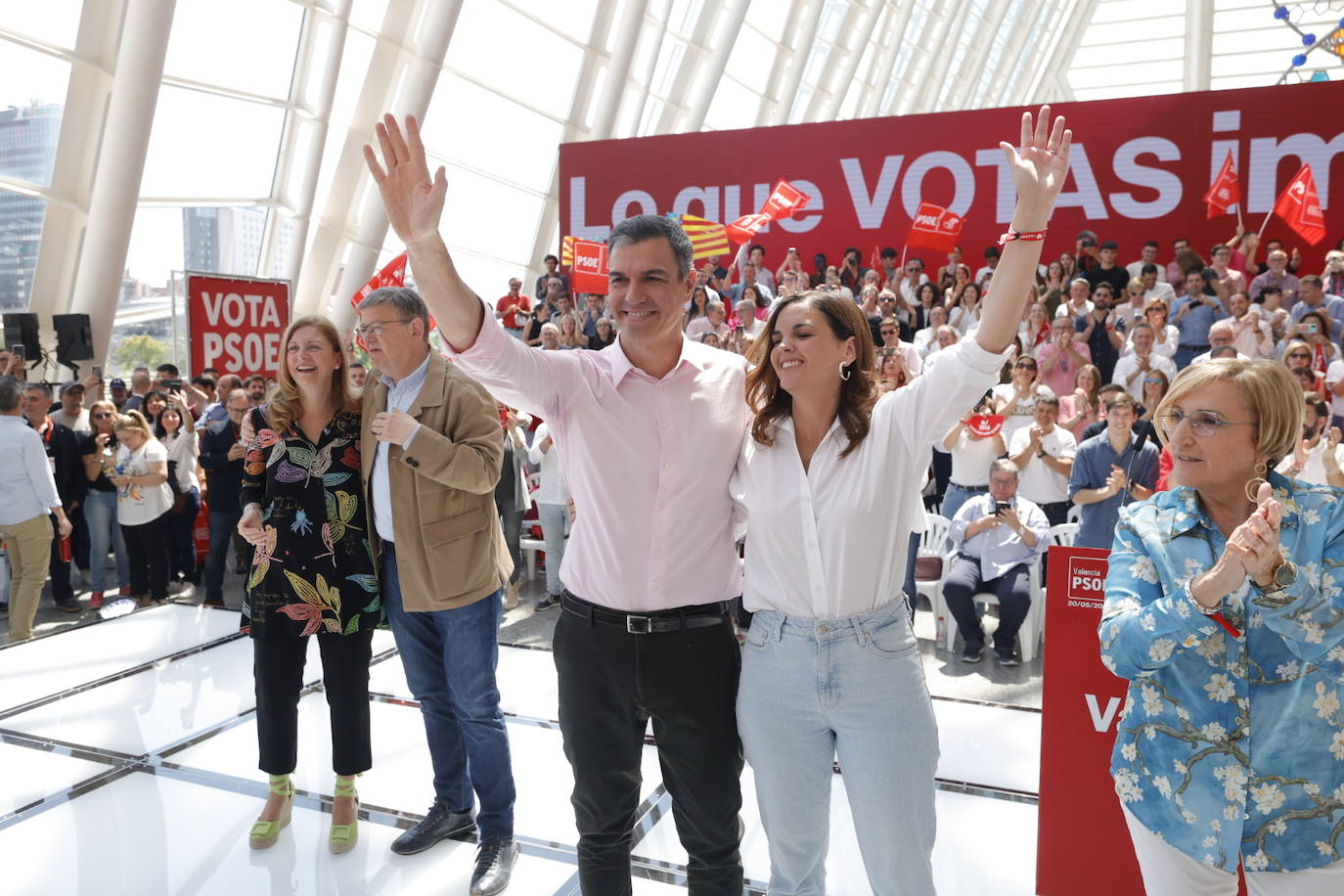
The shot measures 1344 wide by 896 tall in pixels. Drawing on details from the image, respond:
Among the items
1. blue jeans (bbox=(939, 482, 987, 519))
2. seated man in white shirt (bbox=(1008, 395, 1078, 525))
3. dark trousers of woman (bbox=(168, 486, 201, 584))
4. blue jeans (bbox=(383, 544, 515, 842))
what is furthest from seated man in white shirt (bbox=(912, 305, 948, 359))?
blue jeans (bbox=(383, 544, 515, 842))

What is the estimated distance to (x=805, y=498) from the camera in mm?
1814

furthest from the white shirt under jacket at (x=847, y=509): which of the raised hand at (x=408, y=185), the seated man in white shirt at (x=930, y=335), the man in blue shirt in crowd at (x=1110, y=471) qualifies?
the seated man in white shirt at (x=930, y=335)

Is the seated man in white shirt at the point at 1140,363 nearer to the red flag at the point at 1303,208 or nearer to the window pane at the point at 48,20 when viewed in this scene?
the red flag at the point at 1303,208

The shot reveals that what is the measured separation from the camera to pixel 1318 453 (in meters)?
5.35

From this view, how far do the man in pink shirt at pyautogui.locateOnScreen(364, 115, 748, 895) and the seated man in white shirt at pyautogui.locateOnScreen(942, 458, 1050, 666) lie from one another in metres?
3.51

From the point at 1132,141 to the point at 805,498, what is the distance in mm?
10503

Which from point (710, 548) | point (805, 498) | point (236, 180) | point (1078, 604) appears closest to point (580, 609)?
point (710, 548)

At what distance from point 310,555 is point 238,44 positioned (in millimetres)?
10049

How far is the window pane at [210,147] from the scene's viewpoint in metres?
10.3

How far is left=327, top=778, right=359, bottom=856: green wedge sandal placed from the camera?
2760 mm

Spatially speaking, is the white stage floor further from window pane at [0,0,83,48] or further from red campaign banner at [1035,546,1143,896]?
window pane at [0,0,83,48]

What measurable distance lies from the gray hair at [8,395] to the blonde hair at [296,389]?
391 centimetres

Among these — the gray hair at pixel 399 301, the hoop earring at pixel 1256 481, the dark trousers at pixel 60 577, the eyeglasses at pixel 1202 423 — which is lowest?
the dark trousers at pixel 60 577

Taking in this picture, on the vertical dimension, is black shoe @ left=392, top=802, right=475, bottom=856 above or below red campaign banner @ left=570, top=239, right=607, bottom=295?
below
